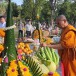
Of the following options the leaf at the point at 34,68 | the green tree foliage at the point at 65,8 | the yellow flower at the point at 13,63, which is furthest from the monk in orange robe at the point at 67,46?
the green tree foliage at the point at 65,8

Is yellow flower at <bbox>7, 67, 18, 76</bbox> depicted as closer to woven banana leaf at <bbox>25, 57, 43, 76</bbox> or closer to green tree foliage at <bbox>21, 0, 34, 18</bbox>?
woven banana leaf at <bbox>25, 57, 43, 76</bbox>

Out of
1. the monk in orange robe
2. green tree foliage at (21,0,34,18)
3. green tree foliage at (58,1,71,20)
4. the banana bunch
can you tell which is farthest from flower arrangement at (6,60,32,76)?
green tree foliage at (58,1,71,20)

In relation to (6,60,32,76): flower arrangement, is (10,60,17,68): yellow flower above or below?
above

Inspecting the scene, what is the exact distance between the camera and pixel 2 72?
3.56m

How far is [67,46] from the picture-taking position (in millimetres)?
5094

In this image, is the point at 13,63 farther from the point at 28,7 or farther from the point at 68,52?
the point at 28,7

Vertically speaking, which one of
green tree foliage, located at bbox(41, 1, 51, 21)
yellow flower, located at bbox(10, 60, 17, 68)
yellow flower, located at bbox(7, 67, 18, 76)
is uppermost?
green tree foliage, located at bbox(41, 1, 51, 21)

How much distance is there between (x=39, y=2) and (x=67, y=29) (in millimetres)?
43435

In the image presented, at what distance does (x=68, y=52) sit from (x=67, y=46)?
0.26 metres

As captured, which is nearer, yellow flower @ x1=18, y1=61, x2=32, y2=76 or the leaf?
yellow flower @ x1=18, y1=61, x2=32, y2=76

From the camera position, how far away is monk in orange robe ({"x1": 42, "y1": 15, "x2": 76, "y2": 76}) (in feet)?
16.7

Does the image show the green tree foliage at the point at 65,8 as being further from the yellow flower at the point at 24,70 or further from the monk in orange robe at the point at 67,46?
the yellow flower at the point at 24,70

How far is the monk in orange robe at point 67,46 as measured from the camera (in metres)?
5.09

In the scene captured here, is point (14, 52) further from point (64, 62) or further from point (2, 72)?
point (64, 62)
